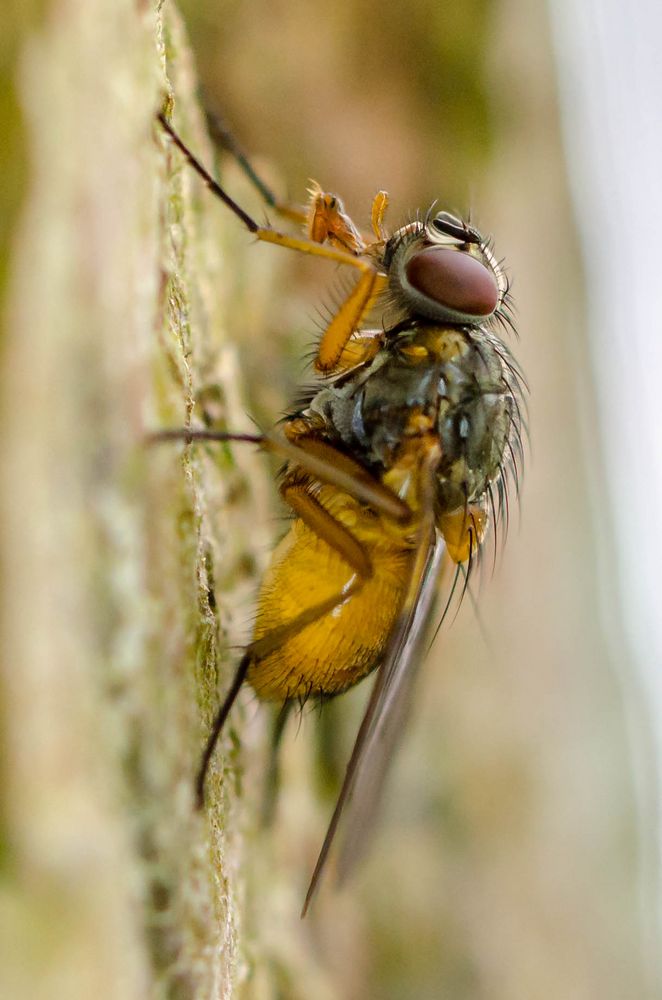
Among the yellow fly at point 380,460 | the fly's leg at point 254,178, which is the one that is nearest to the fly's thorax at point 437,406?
the yellow fly at point 380,460

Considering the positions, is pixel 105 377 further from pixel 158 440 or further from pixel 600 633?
pixel 600 633

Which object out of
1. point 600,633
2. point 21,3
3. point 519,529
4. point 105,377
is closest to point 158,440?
point 105,377

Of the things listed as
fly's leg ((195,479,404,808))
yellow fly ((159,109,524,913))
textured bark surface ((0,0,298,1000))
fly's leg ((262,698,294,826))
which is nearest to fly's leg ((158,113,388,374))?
yellow fly ((159,109,524,913))

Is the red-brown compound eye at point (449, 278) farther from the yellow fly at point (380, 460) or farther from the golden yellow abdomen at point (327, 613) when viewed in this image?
the golden yellow abdomen at point (327, 613)

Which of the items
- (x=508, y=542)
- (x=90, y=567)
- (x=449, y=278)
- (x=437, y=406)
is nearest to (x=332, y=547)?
(x=437, y=406)

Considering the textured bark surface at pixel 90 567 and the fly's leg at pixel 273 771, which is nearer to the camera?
the textured bark surface at pixel 90 567

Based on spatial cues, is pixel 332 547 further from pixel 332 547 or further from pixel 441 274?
pixel 441 274

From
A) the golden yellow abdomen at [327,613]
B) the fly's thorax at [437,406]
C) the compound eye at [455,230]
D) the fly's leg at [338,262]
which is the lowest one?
A: the golden yellow abdomen at [327,613]

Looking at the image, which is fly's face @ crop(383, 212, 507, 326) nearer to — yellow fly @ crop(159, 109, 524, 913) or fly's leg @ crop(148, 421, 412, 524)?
yellow fly @ crop(159, 109, 524, 913)
